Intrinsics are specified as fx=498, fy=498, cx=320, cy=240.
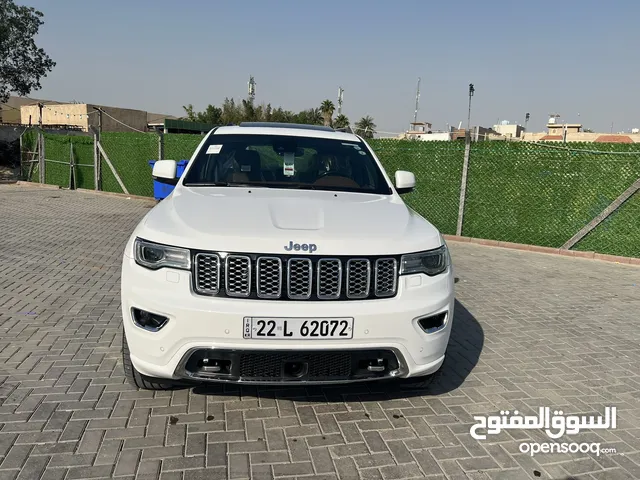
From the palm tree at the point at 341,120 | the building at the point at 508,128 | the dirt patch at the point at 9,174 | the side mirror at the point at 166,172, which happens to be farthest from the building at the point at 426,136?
the building at the point at 508,128

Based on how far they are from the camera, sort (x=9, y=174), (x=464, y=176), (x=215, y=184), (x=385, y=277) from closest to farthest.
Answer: (x=385, y=277)
(x=215, y=184)
(x=464, y=176)
(x=9, y=174)

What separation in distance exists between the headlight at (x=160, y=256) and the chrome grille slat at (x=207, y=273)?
0.06 m

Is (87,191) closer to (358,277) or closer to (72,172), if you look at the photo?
(72,172)

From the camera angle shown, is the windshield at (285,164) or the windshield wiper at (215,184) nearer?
the windshield wiper at (215,184)

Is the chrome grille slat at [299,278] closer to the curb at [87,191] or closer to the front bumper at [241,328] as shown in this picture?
the front bumper at [241,328]

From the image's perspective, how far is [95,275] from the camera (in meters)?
6.39

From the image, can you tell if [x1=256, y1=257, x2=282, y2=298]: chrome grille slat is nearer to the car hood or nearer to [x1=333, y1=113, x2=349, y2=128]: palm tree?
the car hood

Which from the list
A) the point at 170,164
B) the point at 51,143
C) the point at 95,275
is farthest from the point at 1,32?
the point at 170,164

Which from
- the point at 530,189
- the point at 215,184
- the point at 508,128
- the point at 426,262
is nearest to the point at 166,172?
the point at 215,184

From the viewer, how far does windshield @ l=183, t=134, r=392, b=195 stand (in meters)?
4.01

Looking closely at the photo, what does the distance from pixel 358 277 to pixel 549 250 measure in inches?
311

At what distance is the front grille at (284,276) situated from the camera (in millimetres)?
2695

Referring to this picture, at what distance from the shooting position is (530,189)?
957 cm

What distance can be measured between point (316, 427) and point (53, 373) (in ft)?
6.47
